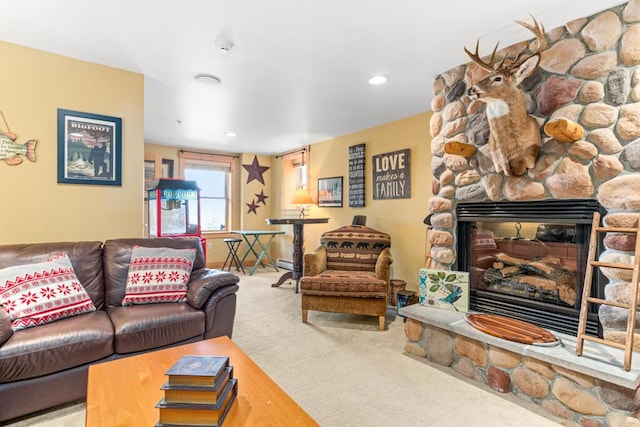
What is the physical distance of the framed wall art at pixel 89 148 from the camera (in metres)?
2.51

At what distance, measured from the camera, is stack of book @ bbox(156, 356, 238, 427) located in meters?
1.01

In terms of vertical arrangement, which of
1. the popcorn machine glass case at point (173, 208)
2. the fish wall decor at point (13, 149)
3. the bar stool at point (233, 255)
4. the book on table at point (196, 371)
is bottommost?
the bar stool at point (233, 255)

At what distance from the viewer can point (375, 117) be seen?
396 centimetres

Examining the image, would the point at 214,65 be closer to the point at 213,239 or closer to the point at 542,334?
the point at 542,334

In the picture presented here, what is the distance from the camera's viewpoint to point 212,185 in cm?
619

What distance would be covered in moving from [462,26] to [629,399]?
2.25m

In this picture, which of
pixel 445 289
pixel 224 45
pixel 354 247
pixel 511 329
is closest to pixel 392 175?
pixel 354 247

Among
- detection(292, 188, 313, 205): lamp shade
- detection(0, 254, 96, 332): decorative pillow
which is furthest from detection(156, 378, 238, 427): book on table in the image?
detection(292, 188, 313, 205): lamp shade

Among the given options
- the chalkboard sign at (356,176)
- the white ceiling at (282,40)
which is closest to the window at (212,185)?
the white ceiling at (282,40)

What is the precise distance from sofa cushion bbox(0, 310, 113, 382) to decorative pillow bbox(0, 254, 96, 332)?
0.22 ft

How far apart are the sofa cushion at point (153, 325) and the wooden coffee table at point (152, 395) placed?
19.0 inches

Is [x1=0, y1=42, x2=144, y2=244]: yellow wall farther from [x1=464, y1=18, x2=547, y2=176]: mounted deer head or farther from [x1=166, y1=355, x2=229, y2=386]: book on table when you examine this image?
[x1=464, y1=18, x2=547, y2=176]: mounted deer head

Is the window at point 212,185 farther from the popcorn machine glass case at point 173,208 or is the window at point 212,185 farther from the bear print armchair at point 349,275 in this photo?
the bear print armchair at point 349,275

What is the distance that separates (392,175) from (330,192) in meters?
1.28
